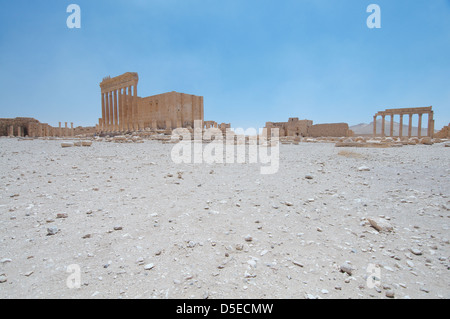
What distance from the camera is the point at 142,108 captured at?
27.3 m

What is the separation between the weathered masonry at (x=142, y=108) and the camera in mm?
23556

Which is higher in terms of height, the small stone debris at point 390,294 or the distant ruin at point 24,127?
the distant ruin at point 24,127

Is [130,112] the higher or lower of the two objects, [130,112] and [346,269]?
the higher

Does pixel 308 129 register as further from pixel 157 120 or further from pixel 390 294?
pixel 390 294

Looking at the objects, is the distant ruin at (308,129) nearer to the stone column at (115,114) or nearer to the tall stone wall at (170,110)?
the tall stone wall at (170,110)

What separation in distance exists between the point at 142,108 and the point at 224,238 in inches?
1097

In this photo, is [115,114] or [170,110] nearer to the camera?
[170,110]

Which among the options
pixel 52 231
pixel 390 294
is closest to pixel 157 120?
pixel 52 231

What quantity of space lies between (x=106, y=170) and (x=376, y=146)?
13404 mm

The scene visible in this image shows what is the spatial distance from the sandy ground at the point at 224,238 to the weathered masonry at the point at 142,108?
19278mm

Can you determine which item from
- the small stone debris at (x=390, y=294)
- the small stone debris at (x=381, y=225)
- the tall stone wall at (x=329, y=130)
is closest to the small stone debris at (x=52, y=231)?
the small stone debris at (x=390, y=294)

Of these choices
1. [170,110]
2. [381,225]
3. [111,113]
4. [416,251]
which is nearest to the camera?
[416,251]

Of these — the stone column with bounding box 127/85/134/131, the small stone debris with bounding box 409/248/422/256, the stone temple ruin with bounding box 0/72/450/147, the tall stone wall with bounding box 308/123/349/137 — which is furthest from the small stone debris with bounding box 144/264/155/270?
the tall stone wall with bounding box 308/123/349/137
